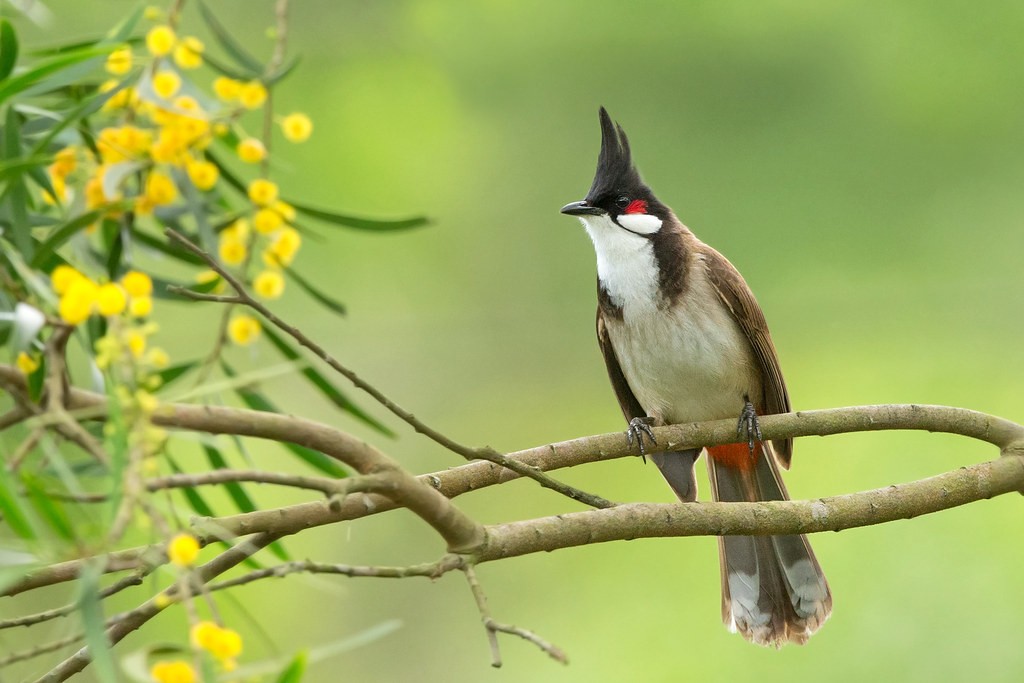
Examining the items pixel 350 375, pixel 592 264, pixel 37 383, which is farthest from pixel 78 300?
pixel 592 264

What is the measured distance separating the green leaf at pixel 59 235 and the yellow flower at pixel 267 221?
0.54ft

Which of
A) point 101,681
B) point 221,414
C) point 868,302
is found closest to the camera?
point 101,681

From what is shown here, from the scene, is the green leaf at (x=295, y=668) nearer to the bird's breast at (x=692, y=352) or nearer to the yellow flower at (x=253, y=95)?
the yellow flower at (x=253, y=95)

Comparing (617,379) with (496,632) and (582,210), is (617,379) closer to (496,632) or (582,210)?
(582,210)

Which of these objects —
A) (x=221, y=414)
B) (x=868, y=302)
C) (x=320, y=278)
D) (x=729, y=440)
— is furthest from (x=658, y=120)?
(x=221, y=414)

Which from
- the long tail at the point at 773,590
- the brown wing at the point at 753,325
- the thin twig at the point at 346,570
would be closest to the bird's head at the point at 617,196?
the brown wing at the point at 753,325

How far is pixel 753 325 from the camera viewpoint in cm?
183

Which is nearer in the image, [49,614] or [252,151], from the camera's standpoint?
[49,614]

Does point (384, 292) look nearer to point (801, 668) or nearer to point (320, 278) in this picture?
point (320, 278)

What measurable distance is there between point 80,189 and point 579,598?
3.41 meters

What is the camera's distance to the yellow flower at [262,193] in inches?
43.9

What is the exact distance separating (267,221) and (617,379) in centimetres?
95

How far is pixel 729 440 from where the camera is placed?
52.2 inches

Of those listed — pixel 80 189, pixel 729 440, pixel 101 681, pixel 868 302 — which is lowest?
pixel 868 302
